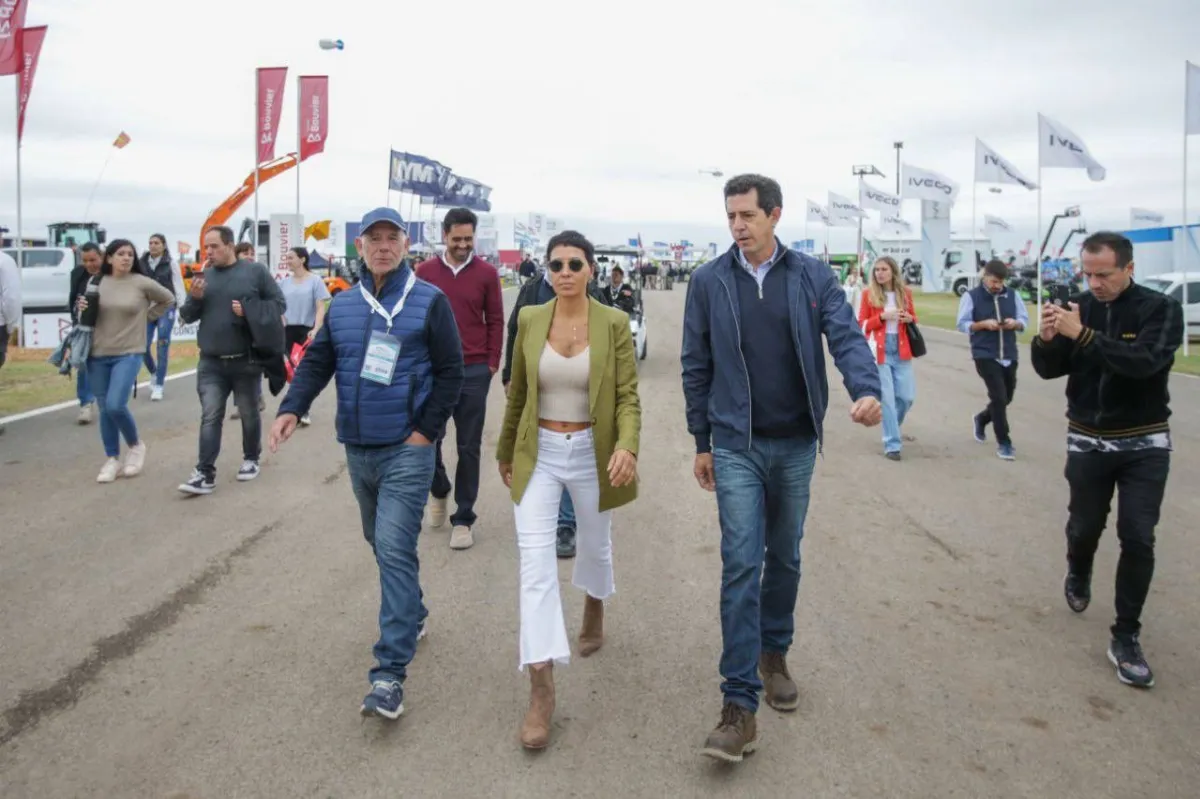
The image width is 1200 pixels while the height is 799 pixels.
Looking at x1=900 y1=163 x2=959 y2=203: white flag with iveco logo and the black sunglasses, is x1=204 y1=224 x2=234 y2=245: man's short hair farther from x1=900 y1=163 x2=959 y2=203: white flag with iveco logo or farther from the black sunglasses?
x1=900 y1=163 x2=959 y2=203: white flag with iveco logo

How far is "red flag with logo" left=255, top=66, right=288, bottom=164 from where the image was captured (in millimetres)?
22844

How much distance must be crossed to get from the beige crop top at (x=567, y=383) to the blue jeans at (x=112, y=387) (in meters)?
5.25

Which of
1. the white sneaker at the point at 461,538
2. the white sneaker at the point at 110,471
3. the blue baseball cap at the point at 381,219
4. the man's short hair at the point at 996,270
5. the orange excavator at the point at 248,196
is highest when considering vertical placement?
the orange excavator at the point at 248,196

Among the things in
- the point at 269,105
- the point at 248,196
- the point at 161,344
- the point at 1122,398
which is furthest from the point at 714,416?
the point at 248,196

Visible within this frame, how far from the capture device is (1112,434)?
14.4 feet

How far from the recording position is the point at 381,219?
4055mm

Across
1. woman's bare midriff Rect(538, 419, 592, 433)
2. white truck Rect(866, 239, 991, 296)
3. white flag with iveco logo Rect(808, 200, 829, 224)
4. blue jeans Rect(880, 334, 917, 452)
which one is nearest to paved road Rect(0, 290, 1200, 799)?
woman's bare midriff Rect(538, 419, 592, 433)

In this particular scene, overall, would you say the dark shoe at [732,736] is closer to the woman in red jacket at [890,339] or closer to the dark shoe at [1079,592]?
the dark shoe at [1079,592]

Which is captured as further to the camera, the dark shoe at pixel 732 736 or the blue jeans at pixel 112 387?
the blue jeans at pixel 112 387

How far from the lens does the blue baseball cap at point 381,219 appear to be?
13.3 feet

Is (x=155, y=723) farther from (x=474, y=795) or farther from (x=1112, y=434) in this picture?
(x=1112, y=434)

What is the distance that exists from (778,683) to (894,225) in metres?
33.5

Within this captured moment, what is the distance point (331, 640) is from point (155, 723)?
97cm

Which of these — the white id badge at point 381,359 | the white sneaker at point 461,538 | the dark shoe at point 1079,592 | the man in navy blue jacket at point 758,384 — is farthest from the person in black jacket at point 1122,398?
the white sneaker at point 461,538
